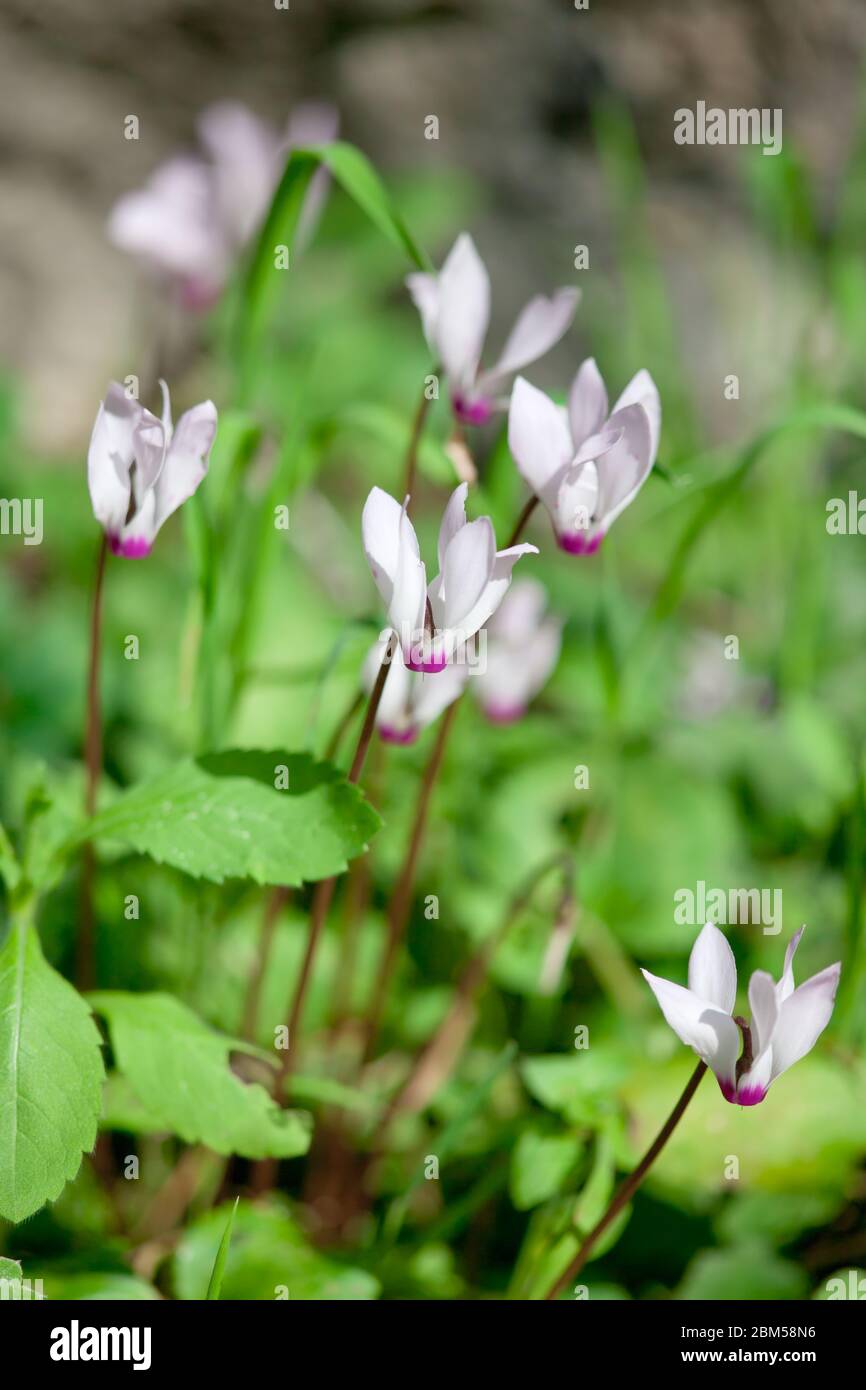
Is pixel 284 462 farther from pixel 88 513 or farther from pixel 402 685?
pixel 88 513

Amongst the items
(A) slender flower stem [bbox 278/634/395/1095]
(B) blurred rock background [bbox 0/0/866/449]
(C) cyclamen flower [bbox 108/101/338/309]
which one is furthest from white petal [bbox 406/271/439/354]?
(B) blurred rock background [bbox 0/0/866/449]

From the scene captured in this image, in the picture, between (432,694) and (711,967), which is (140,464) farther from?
(711,967)

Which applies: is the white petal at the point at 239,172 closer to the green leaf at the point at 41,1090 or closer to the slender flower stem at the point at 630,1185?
the green leaf at the point at 41,1090

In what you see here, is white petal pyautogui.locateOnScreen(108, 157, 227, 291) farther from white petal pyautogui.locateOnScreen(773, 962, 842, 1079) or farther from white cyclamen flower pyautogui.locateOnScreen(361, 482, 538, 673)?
white petal pyautogui.locateOnScreen(773, 962, 842, 1079)

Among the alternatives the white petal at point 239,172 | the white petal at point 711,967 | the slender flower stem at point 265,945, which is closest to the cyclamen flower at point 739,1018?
the white petal at point 711,967
